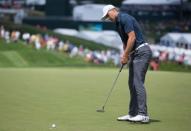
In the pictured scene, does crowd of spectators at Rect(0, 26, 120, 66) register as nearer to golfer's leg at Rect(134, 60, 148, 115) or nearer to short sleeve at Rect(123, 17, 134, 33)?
golfer's leg at Rect(134, 60, 148, 115)

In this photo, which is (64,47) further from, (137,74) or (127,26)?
(127,26)

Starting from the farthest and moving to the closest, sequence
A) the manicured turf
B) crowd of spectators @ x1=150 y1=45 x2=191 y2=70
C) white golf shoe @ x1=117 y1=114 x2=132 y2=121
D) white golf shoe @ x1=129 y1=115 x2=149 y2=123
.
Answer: crowd of spectators @ x1=150 y1=45 x2=191 y2=70
white golf shoe @ x1=117 y1=114 x2=132 y2=121
white golf shoe @ x1=129 y1=115 x2=149 y2=123
the manicured turf

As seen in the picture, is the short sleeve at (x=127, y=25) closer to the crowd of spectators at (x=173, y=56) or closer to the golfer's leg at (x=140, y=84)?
the golfer's leg at (x=140, y=84)

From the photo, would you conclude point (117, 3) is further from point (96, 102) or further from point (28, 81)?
point (96, 102)

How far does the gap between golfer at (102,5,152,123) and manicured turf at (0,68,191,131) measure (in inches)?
11.1

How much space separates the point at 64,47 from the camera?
37250 mm

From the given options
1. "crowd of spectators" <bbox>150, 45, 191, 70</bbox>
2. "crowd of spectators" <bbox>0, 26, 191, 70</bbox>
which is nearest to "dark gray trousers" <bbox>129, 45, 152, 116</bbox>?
"crowd of spectators" <bbox>0, 26, 191, 70</bbox>

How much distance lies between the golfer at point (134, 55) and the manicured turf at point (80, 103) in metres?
0.28

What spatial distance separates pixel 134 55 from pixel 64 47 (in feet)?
84.2

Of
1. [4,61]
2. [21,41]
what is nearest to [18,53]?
[4,61]

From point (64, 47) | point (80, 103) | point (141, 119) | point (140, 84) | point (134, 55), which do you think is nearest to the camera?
point (141, 119)

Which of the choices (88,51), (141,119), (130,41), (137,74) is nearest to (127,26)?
(130,41)

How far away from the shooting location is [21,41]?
1559 inches

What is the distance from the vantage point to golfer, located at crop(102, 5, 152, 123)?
11.4 meters
